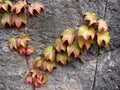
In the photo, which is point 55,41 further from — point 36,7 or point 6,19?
point 6,19

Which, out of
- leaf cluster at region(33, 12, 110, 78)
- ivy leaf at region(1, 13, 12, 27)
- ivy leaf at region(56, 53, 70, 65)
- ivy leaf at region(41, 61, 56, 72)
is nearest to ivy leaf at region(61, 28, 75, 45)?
leaf cluster at region(33, 12, 110, 78)

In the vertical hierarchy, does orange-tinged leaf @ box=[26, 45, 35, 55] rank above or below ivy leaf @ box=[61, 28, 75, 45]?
below

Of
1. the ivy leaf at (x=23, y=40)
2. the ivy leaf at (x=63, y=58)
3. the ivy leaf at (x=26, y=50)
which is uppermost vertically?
the ivy leaf at (x=23, y=40)

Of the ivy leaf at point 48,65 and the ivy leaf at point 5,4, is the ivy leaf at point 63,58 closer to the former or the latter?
the ivy leaf at point 48,65

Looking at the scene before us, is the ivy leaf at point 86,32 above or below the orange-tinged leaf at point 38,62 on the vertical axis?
above

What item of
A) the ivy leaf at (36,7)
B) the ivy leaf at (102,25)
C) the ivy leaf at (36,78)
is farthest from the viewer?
the ivy leaf at (36,78)

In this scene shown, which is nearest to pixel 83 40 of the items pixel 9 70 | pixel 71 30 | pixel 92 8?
pixel 71 30

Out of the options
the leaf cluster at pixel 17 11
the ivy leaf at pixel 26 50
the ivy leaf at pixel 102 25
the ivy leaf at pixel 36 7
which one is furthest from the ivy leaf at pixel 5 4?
the ivy leaf at pixel 102 25

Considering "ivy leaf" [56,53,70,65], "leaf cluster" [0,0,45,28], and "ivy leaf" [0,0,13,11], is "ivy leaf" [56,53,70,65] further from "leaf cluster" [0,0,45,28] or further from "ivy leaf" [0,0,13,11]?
"ivy leaf" [0,0,13,11]
